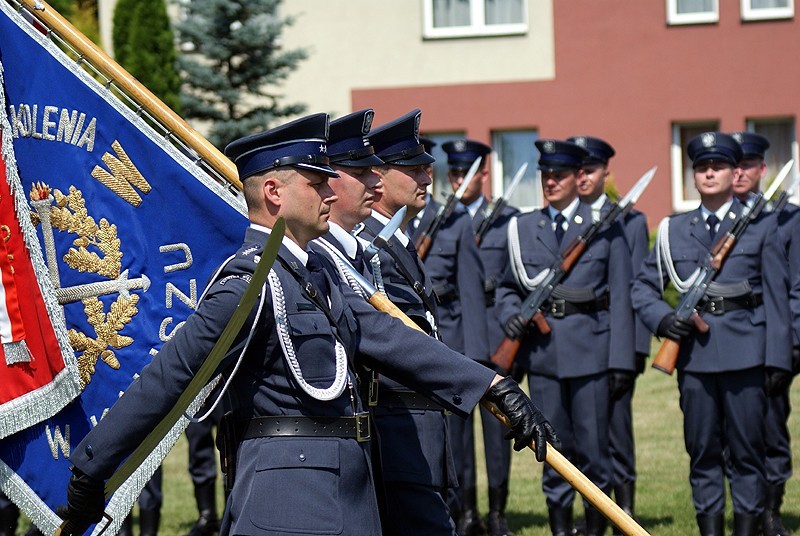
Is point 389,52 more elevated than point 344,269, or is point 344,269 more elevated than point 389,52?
point 389,52

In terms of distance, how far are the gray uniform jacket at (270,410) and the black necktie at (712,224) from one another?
4.02 m

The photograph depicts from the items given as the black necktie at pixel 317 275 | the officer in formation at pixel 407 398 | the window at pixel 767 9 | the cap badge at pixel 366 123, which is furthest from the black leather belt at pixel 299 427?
the window at pixel 767 9

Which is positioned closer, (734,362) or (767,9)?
(734,362)

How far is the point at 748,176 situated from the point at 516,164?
12.5 metres

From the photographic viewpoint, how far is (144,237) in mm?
5340

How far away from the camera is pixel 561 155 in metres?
8.62

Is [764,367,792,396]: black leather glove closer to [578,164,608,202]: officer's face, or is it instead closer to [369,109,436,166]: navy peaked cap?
[578,164,608,202]: officer's face

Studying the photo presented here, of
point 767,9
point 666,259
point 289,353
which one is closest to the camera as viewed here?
point 289,353

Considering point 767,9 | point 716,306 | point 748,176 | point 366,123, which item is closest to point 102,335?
point 366,123

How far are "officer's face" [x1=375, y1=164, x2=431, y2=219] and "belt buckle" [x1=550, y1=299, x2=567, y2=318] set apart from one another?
8.27 feet

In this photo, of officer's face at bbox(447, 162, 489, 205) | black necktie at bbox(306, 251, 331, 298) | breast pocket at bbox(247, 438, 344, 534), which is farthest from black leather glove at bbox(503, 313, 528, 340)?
breast pocket at bbox(247, 438, 344, 534)

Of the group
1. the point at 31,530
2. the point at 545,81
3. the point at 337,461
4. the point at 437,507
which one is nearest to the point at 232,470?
the point at 337,461

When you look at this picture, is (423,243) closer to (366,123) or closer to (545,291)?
(545,291)

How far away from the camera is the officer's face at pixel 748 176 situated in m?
9.07
